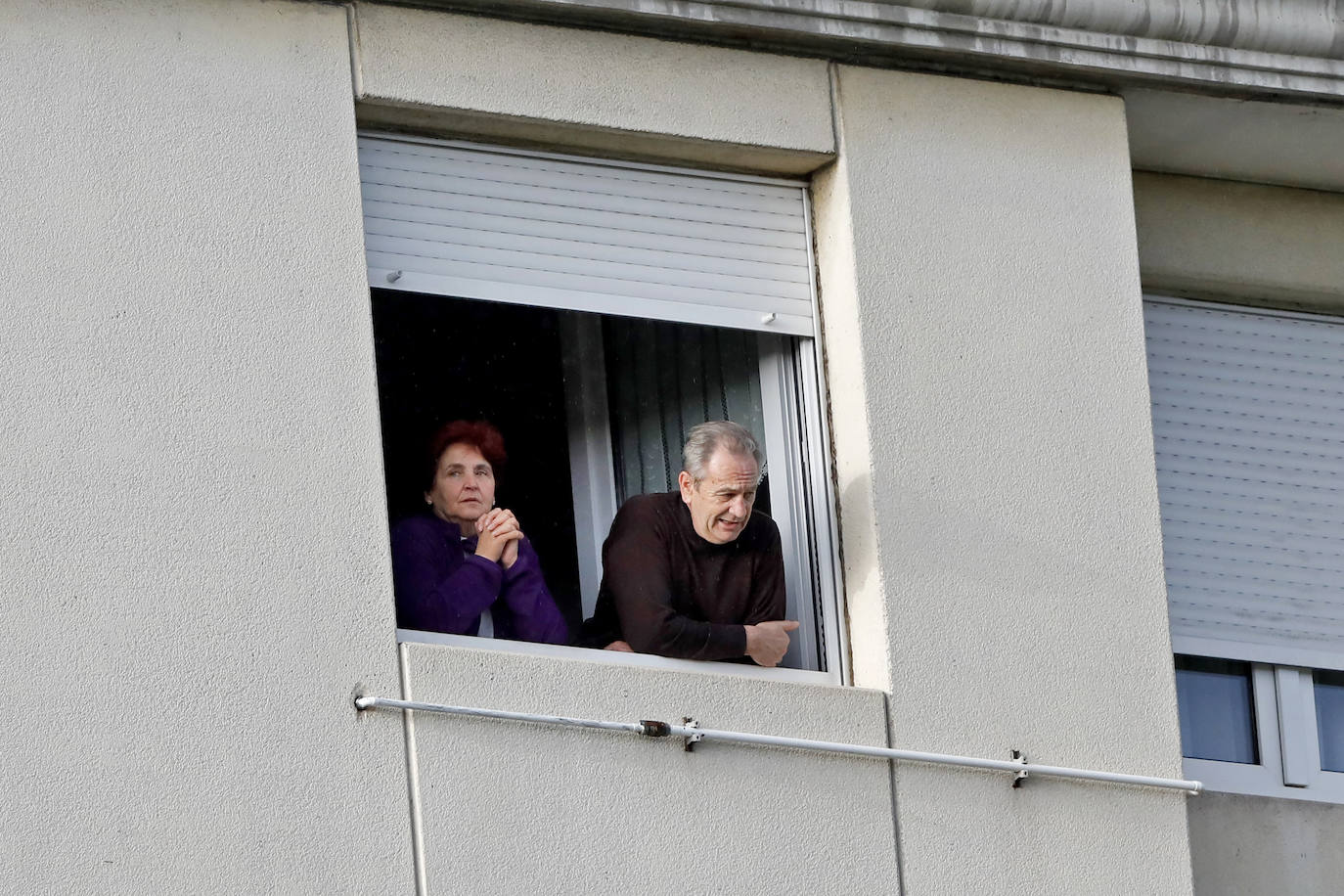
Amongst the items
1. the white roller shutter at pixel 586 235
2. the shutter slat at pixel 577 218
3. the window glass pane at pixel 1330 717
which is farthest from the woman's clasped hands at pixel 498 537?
the window glass pane at pixel 1330 717

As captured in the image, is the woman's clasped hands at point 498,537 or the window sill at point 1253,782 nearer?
the woman's clasped hands at point 498,537

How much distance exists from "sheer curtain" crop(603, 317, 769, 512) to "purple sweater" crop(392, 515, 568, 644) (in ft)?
2.50

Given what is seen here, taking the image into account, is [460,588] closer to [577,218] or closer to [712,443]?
[712,443]

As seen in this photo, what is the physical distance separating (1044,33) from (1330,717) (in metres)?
2.76

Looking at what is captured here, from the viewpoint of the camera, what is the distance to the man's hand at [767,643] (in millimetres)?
8312

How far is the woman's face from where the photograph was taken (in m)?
8.34

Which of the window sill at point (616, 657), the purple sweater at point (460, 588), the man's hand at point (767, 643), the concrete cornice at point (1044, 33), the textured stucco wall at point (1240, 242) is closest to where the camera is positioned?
the window sill at point (616, 657)

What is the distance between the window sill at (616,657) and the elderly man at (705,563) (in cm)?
4

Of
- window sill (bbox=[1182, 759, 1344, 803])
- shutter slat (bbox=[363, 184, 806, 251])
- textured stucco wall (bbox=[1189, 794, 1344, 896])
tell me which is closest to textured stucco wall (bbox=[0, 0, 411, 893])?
shutter slat (bbox=[363, 184, 806, 251])

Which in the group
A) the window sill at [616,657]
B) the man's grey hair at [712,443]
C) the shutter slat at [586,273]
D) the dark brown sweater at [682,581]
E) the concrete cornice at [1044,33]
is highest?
the concrete cornice at [1044,33]

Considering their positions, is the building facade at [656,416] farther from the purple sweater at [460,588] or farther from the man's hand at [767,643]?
the purple sweater at [460,588]

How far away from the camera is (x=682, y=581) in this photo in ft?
27.7

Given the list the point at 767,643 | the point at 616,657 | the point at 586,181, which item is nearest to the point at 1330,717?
the point at 767,643

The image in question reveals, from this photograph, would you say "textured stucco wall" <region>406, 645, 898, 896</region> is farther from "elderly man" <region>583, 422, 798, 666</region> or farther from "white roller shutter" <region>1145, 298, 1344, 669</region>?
"white roller shutter" <region>1145, 298, 1344, 669</region>
